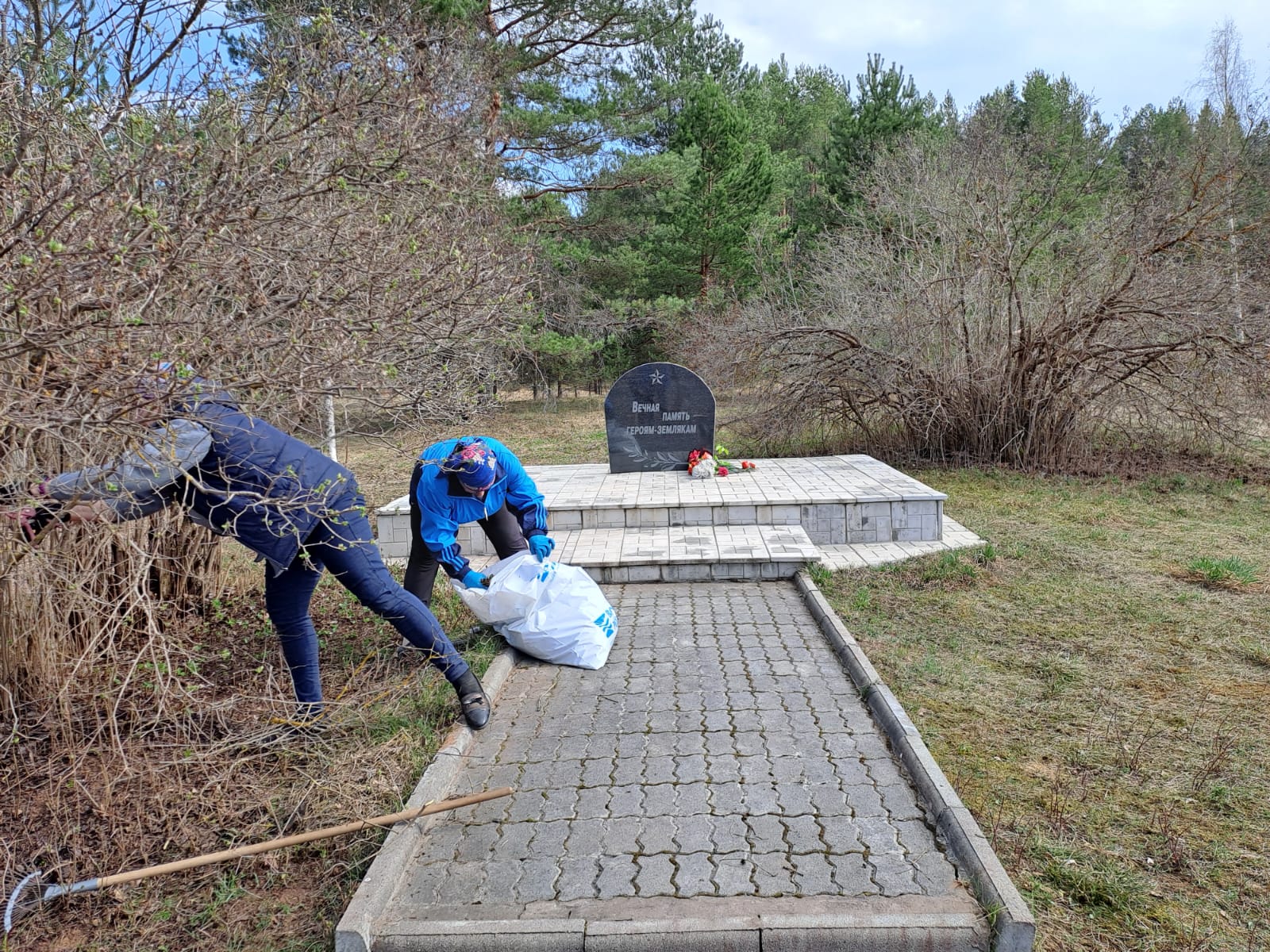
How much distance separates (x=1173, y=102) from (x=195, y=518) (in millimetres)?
40081

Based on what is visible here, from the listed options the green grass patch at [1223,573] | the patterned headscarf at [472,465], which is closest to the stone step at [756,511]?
the green grass patch at [1223,573]

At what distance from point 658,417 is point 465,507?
5.81 meters

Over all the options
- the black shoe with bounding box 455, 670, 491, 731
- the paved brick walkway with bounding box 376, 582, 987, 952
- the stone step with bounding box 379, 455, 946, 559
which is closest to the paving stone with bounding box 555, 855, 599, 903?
the paved brick walkway with bounding box 376, 582, 987, 952

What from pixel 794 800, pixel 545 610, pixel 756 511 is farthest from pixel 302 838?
pixel 756 511

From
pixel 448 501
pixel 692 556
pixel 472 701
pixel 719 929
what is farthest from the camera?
pixel 692 556

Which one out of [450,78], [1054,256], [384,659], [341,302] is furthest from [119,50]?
[1054,256]

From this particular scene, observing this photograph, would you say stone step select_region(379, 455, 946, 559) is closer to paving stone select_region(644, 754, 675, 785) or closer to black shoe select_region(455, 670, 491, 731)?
black shoe select_region(455, 670, 491, 731)

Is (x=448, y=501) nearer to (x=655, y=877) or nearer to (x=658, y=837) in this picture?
(x=658, y=837)

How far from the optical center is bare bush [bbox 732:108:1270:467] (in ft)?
34.9

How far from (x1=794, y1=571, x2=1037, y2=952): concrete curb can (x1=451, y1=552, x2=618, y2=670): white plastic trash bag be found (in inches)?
56.6

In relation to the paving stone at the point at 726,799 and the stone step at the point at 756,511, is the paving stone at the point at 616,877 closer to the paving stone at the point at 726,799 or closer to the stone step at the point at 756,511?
the paving stone at the point at 726,799

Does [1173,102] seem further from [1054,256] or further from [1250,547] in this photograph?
[1250,547]

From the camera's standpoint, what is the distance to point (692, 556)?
695cm

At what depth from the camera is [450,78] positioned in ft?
40.5
